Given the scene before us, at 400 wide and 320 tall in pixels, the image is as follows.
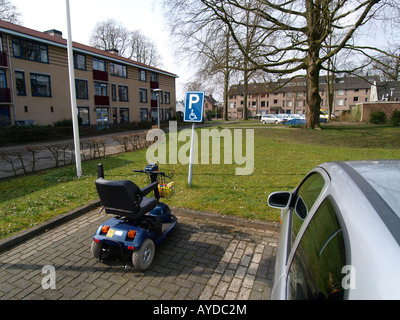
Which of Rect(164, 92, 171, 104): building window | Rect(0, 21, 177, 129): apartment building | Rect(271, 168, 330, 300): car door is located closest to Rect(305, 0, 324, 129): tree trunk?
Rect(271, 168, 330, 300): car door

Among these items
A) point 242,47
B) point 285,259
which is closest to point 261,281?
point 285,259

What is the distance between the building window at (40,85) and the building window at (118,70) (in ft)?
32.2

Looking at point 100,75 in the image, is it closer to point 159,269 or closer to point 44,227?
point 44,227

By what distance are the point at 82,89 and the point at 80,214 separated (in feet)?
92.8

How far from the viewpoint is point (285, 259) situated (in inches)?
80.0

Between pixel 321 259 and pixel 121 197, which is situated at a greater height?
pixel 321 259

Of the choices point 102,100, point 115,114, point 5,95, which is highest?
point 102,100

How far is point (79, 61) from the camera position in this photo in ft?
96.1

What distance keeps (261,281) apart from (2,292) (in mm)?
3176

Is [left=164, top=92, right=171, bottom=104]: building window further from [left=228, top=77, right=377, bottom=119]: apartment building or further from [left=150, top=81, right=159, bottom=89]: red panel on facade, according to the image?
[left=228, top=77, right=377, bottom=119]: apartment building

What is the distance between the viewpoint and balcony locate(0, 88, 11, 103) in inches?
863

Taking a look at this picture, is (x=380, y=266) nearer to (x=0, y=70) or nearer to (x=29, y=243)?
(x=29, y=243)

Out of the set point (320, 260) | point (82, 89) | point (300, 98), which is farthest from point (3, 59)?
point (300, 98)

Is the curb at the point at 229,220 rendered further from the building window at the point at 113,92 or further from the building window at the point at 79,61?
the building window at the point at 113,92
